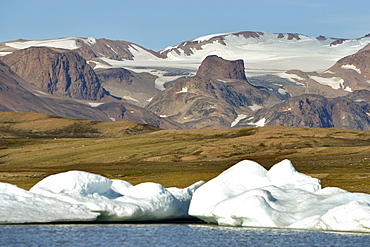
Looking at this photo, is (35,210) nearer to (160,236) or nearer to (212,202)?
(160,236)

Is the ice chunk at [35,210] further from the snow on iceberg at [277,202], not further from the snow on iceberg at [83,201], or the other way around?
the snow on iceberg at [277,202]

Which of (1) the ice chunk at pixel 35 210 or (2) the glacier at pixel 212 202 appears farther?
(1) the ice chunk at pixel 35 210

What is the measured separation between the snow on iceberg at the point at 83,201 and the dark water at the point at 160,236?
1.09 meters

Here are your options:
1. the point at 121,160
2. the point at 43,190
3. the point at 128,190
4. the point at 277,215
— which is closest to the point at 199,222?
the point at 128,190

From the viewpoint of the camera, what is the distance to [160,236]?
2269 inches

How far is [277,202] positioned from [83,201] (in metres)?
18.5

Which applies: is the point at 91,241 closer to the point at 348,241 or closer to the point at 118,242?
the point at 118,242

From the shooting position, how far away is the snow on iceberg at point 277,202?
56.4 meters

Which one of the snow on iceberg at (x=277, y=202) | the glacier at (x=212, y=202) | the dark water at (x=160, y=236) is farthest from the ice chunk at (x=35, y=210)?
the snow on iceberg at (x=277, y=202)

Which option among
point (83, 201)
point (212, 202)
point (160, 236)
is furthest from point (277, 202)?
point (83, 201)

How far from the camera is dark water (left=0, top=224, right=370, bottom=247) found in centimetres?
5250

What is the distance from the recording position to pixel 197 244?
5316 centimetres

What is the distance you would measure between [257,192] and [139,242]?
13563mm

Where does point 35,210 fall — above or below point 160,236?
above
